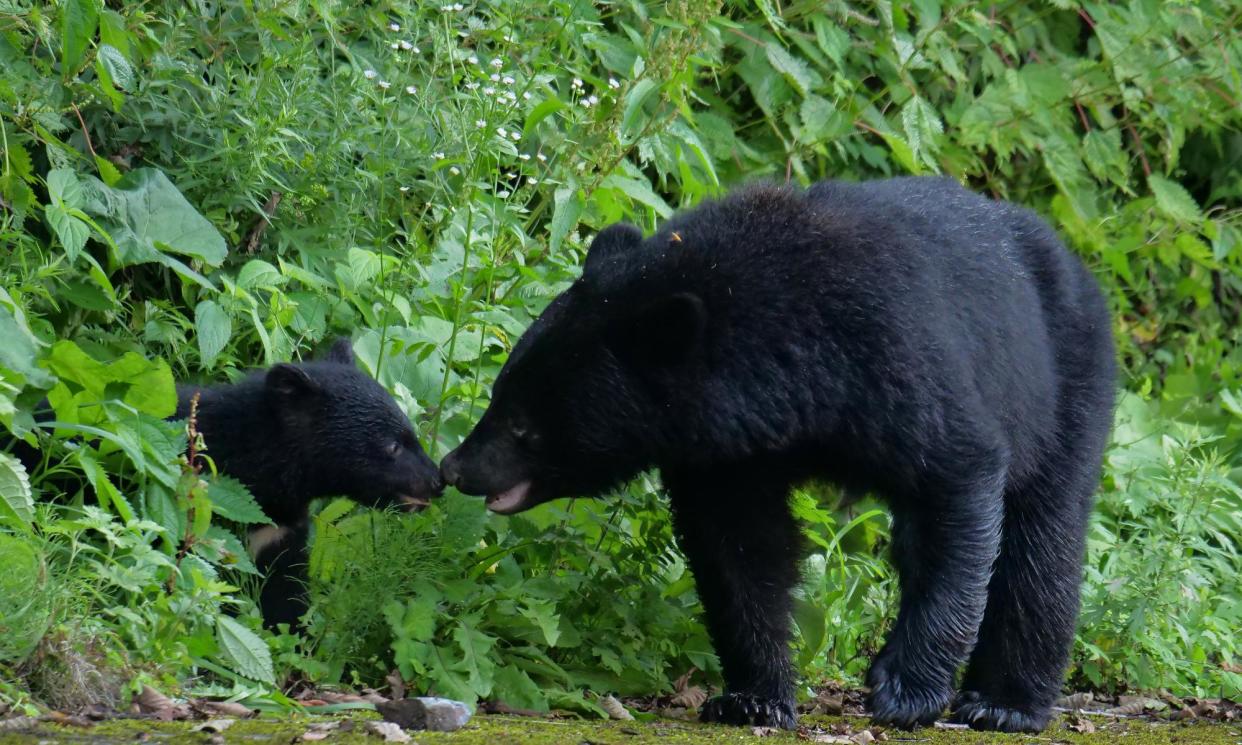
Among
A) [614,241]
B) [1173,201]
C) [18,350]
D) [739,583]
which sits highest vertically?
[18,350]

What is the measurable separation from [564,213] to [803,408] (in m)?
1.43

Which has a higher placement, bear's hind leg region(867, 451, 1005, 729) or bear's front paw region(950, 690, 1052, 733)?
bear's hind leg region(867, 451, 1005, 729)

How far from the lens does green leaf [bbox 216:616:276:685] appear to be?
12.5ft

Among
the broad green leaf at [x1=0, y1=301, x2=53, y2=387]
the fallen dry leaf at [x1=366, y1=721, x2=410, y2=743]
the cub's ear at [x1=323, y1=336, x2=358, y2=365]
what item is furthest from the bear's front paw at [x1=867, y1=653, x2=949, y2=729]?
the broad green leaf at [x1=0, y1=301, x2=53, y2=387]

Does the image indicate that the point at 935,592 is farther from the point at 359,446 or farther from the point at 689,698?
the point at 359,446

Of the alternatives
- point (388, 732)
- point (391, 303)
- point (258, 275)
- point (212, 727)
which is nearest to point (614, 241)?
point (391, 303)

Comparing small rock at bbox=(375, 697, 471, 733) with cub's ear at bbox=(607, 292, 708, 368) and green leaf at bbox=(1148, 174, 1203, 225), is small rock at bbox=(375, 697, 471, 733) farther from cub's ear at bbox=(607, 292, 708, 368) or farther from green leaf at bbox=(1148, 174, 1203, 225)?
green leaf at bbox=(1148, 174, 1203, 225)

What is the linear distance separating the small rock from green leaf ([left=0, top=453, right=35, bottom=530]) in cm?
109

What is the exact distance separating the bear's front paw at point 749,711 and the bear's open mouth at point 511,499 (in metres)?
0.86

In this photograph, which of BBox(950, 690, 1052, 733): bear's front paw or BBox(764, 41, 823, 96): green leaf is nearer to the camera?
BBox(950, 690, 1052, 733): bear's front paw

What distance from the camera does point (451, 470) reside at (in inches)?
188

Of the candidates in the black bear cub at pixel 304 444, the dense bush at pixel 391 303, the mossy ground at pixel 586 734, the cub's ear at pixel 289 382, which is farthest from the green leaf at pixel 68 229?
the mossy ground at pixel 586 734

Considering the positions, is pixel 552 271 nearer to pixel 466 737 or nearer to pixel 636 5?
pixel 636 5

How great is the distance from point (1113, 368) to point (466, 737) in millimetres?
3032
